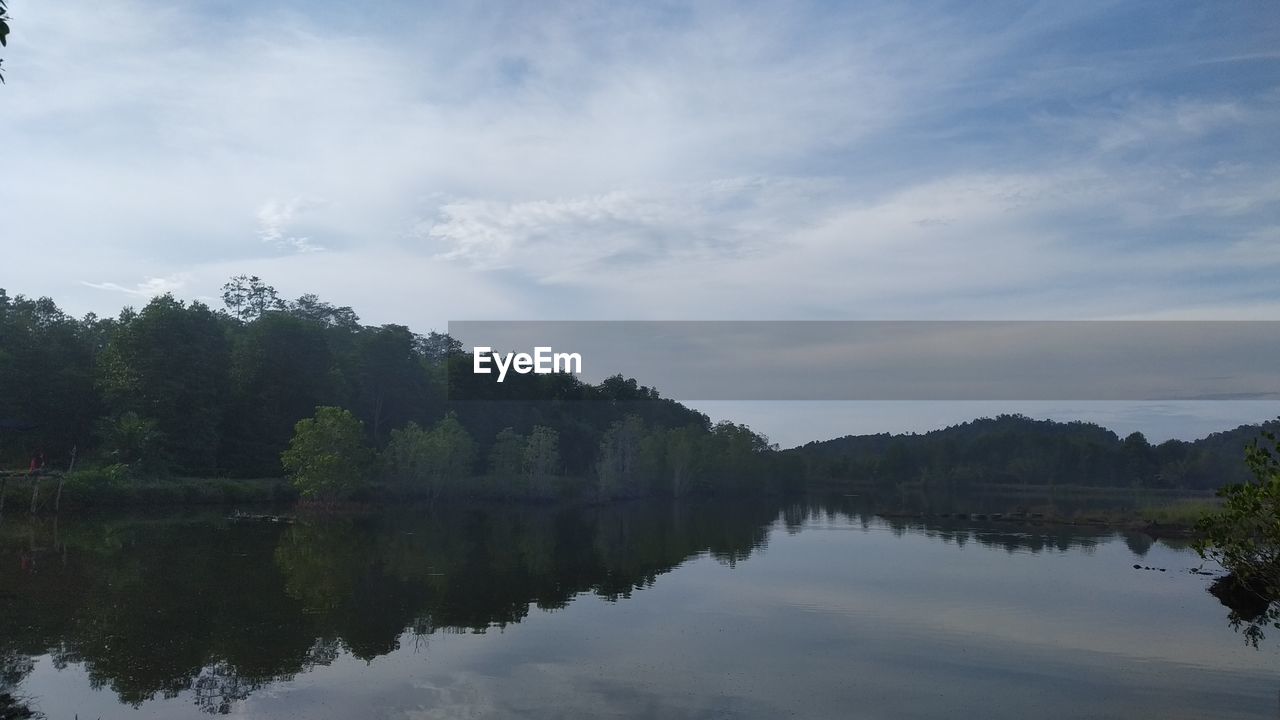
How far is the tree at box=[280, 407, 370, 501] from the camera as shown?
5025 cm

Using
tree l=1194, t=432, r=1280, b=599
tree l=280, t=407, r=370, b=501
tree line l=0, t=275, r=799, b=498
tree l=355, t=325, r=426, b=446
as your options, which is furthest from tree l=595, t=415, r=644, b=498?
tree l=1194, t=432, r=1280, b=599

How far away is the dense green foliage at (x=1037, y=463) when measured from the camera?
11875cm

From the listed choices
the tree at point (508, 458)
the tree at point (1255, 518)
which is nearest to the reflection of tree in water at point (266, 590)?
the tree at point (1255, 518)

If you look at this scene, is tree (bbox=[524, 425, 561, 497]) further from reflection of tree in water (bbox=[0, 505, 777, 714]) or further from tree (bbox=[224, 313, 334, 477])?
reflection of tree in water (bbox=[0, 505, 777, 714])

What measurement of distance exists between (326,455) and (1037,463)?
114m

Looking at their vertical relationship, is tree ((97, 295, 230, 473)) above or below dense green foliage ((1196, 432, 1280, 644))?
above

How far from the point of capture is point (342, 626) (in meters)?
18.2

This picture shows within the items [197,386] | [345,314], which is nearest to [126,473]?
[197,386]

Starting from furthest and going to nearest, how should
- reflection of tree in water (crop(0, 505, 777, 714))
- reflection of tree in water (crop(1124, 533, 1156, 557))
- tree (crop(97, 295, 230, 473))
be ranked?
tree (crop(97, 295, 230, 473)), reflection of tree in water (crop(1124, 533, 1156, 557)), reflection of tree in water (crop(0, 505, 777, 714))

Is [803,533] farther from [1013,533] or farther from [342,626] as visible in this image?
[342,626]

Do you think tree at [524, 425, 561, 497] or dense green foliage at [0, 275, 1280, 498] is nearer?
dense green foliage at [0, 275, 1280, 498]

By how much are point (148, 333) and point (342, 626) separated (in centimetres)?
4680

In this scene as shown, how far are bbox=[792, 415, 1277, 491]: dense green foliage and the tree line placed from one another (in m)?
44.4

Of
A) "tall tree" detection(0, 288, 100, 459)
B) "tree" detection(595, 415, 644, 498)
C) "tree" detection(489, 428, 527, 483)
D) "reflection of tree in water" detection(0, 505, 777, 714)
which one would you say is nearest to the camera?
"reflection of tree in water" detection(0, 505, 777, 714)
